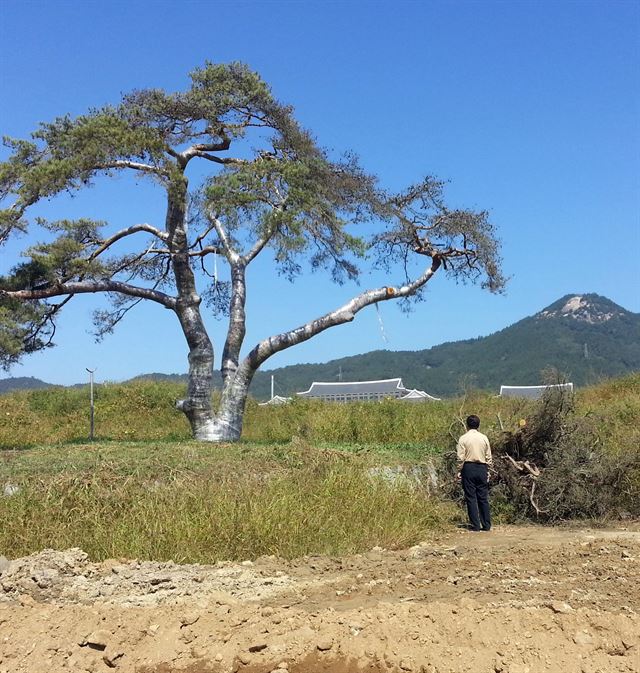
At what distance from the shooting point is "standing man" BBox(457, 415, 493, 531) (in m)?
9.77

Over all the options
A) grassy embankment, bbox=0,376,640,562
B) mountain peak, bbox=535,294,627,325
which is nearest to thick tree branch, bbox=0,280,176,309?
grassy embankment, bbox=0,376,640,562

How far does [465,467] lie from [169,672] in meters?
5.65

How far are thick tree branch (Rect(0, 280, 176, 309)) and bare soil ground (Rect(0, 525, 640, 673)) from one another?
9583 mm

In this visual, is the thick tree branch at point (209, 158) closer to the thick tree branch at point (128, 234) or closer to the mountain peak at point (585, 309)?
the thick tree branch at point (128, 234)

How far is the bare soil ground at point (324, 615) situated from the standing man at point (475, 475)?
279 centimetres

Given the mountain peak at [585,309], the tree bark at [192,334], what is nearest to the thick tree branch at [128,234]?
the tree bark at [192,334]

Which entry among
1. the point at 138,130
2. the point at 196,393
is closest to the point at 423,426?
the point at 196,393

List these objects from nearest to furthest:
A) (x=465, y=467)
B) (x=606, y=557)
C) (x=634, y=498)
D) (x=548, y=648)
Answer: (x=548, y=648) → (x=606, y=557) → (x=465, y=467) → (x=634, y=498)

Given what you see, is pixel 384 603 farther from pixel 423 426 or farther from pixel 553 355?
pixel 553 355

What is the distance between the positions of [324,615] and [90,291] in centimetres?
1203

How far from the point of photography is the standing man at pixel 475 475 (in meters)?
9.77

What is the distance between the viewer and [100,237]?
16.0 metres

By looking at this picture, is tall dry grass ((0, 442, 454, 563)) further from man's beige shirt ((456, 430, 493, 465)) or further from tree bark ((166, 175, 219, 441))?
tree bark ((166, 175, 219, 441))

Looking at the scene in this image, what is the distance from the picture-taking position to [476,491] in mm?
9844
